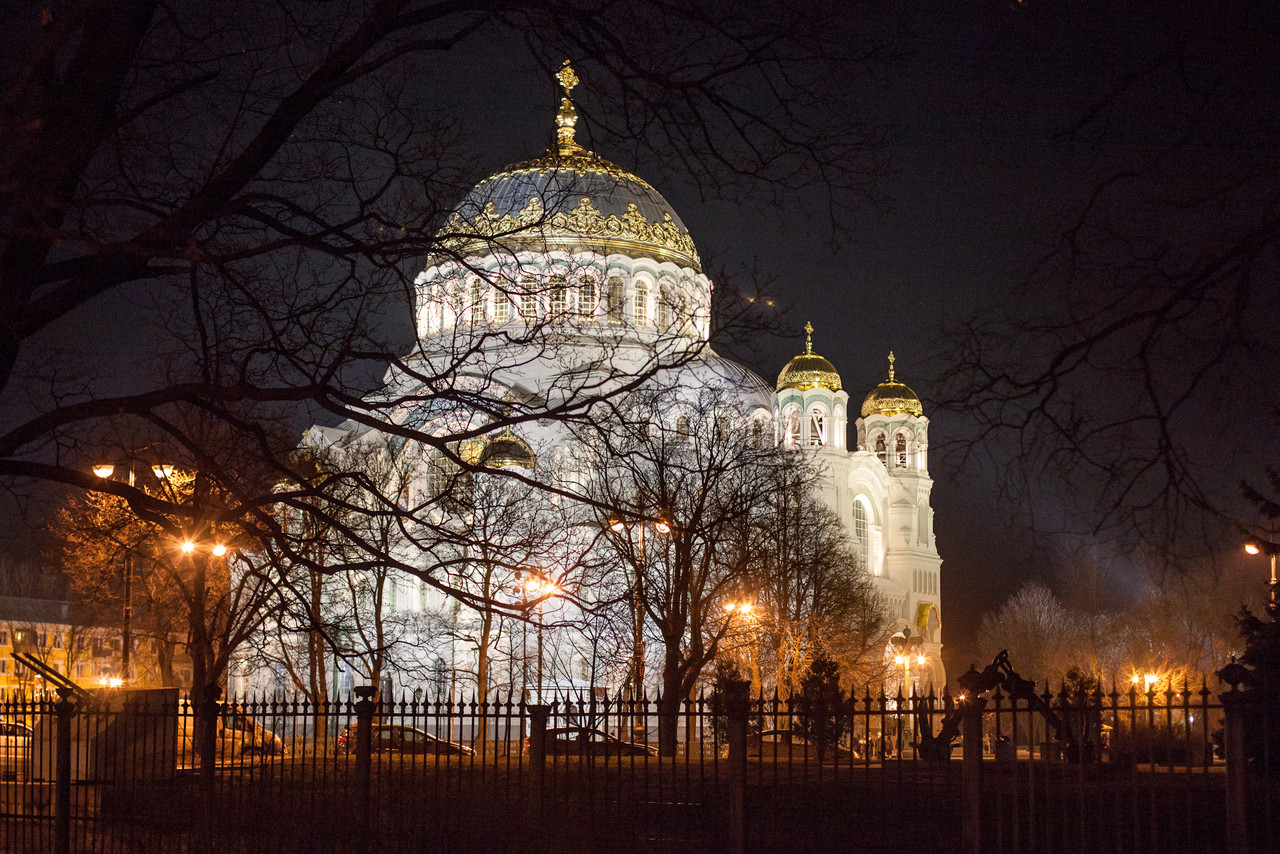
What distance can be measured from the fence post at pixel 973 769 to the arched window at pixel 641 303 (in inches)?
1531

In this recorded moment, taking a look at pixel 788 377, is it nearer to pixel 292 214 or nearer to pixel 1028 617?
pixel 1028 617

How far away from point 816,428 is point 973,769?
51.5 m

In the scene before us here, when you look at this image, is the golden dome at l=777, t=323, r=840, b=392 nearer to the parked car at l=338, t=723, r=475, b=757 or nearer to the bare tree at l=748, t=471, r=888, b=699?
the bare tree at l=748, t=471, r=888, b=699

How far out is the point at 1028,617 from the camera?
6406 cm

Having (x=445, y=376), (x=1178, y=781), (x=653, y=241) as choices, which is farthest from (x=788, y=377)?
(x=445, y=376)

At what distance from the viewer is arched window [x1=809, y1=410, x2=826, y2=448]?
60281 millimetres

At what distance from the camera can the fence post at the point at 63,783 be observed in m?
11.4

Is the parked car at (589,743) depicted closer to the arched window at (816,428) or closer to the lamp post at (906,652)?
the lamp post at (906,652)

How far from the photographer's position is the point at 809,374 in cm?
6109

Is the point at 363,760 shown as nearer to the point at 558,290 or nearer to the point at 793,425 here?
the point at 558,290

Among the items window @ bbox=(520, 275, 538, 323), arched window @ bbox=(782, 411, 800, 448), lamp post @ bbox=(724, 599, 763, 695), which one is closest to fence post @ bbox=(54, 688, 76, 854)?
window @ bbox=(520, 275, 538, 323)

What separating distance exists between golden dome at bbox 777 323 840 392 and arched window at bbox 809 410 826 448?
1.17m

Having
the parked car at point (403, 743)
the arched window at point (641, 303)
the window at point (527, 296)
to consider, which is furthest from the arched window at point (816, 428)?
the window at point (527, 296)

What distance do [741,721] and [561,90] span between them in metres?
4.25
